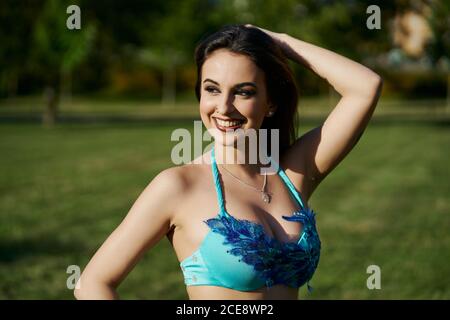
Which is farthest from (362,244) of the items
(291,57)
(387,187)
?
(291,57)

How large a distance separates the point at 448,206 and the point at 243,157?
34.4 feet

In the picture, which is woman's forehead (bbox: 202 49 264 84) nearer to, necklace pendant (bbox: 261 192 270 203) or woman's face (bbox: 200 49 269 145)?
woman's face (bbox: 200 49 269 145)

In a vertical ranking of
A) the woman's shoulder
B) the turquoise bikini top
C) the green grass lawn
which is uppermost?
the woman's shoulder

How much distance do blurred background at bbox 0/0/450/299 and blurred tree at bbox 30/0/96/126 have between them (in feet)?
0.19

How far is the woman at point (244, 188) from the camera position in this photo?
241cm

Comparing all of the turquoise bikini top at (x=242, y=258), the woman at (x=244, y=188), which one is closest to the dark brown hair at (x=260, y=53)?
the woman at (x=244, y=188)

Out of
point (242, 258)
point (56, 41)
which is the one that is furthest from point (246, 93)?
point (56, 41)

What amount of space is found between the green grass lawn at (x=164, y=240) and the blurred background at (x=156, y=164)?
3cm

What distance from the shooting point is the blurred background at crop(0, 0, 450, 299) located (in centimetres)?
798

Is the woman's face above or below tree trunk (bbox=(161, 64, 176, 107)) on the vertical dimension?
above

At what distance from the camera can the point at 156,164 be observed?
1850cm

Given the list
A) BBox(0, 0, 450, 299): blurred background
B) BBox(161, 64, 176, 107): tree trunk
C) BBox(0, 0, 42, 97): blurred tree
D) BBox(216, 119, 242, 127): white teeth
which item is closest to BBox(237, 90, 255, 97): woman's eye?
BBox(216, 119, 242, 127): white teeth

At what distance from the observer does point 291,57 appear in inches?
114
